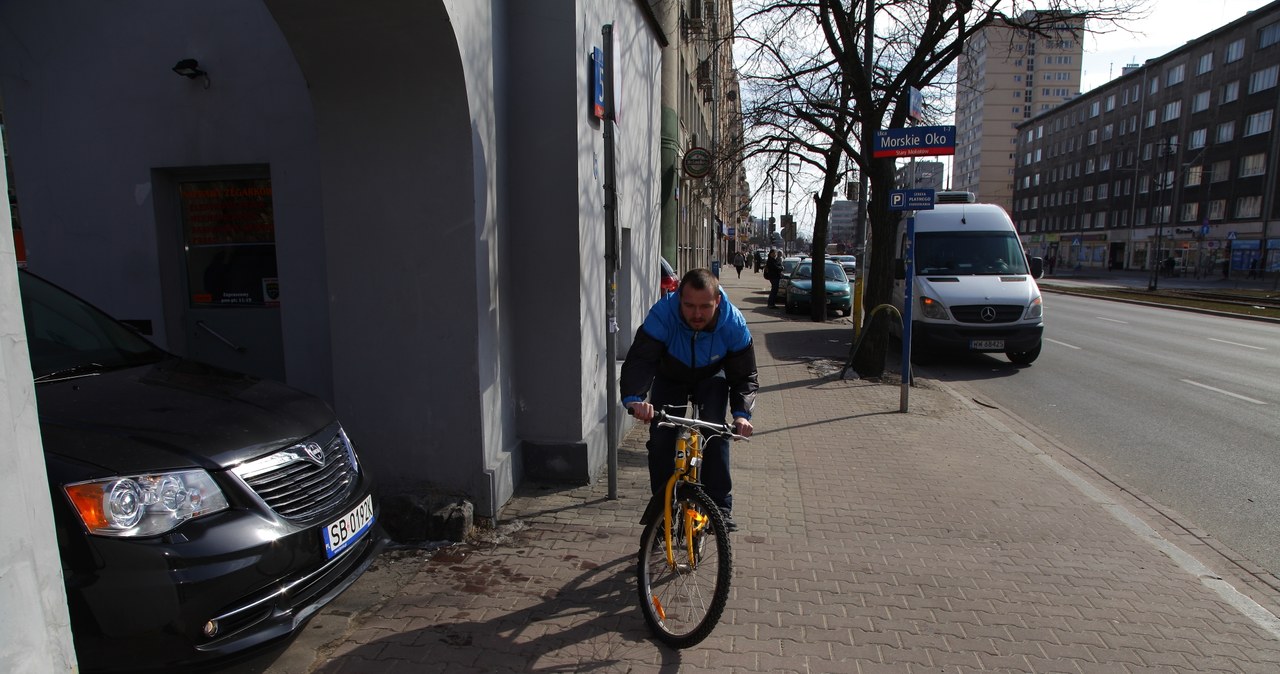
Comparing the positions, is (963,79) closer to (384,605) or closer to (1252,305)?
(384,605)

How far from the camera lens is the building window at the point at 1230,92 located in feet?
166

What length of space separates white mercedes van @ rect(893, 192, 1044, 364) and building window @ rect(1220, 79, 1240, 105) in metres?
54.7

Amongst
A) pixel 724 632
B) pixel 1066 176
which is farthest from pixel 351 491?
pixel 1066 176

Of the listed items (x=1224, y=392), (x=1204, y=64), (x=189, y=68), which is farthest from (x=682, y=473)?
(x=1204, y=64)

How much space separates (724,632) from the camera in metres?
3.32

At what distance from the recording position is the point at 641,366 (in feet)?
11.6

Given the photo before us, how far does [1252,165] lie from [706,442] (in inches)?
2507

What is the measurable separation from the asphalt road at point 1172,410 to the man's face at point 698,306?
3907 mm

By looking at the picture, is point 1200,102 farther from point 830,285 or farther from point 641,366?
point 641,366

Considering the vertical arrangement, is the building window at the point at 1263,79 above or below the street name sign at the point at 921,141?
above

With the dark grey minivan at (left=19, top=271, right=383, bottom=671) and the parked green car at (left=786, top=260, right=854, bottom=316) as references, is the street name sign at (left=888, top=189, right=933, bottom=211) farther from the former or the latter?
the parked green car at (left=786, top=260, right=854, bottom=316)

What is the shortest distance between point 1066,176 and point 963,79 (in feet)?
251

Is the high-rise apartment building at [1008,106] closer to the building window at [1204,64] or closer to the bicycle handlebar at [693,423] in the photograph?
the building window at [1204,64]

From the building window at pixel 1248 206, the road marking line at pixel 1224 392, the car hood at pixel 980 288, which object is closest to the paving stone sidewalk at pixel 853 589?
the road marking line at pixel 1224 392
